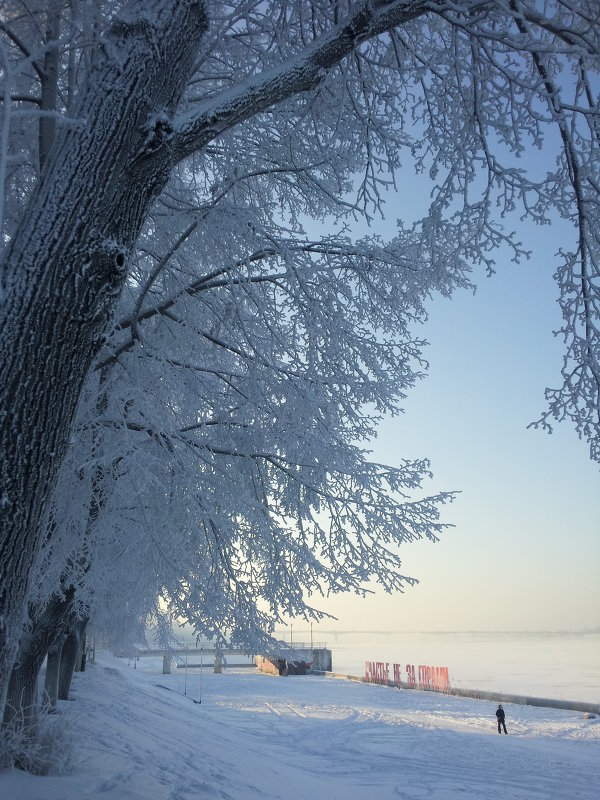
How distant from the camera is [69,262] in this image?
2547mm

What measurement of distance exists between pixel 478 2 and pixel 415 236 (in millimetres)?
2915

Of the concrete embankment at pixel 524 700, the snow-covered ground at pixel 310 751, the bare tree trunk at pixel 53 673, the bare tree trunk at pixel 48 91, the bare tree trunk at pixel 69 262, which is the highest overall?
the bare tree trunk at pixel 48 91

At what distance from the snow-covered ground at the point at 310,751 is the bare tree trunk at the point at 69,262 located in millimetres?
4290

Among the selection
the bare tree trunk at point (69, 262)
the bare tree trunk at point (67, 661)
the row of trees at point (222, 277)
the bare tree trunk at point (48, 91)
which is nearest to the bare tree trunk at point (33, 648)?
the row of trees at point (222, 277)

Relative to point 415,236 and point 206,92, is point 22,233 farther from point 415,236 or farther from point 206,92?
point 206,92

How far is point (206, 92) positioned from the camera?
273 inches

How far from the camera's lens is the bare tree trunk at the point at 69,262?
2471 millimetres

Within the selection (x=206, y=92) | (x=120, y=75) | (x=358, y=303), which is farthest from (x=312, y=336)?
(x=120, y=75)

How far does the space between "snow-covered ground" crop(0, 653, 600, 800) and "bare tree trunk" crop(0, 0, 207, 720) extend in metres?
Answer: 4.29

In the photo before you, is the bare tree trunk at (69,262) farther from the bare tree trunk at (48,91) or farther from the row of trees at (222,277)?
the bare tree trunk at (48,91)

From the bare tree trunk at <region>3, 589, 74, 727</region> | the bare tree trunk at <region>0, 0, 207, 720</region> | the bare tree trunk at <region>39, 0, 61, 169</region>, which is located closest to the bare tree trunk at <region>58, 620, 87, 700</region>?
the bare tree trunk at <region>3, 589, 74, 727</region>

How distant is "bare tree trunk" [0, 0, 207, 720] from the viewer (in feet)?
8.11

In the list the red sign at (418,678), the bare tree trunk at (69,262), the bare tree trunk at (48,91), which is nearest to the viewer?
the bare tree trunk at (69,262)

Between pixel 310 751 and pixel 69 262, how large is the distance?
15.0 meters
